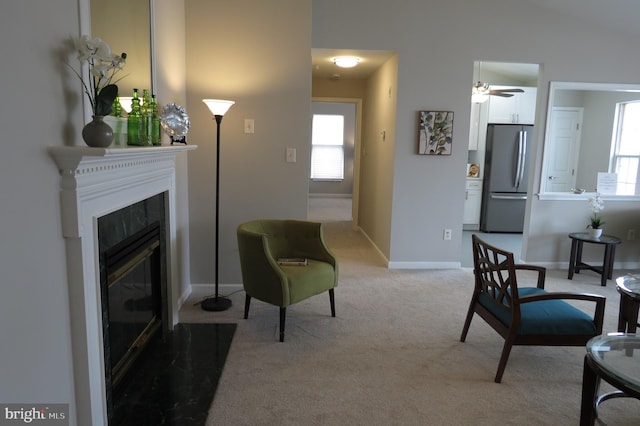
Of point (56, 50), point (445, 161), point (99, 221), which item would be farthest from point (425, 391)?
point (445, 161)

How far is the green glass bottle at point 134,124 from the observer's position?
220 cm

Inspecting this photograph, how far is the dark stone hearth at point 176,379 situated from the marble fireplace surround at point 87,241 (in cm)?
34

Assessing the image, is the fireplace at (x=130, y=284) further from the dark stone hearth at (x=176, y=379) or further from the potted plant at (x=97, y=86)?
the potted plant at (x=97, y=86)

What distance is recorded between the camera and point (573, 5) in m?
4.48

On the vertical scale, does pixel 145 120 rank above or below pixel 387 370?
above

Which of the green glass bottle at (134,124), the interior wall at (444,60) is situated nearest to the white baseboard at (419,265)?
the interior wall at (444,60)

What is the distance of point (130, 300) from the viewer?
8.00 ft

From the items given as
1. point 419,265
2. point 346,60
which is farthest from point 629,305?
point 346,60

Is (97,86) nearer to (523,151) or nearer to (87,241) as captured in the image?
(87,241)

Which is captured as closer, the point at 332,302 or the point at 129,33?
the point at 129,33

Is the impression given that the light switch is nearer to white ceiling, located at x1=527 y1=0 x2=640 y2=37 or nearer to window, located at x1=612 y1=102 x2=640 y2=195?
white ceiling, located at x1=527 y1=0 x2=640 y2=37

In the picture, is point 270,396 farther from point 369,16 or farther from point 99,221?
point 369,16

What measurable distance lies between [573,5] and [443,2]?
52.7 inches

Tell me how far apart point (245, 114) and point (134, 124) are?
1.67 metres
